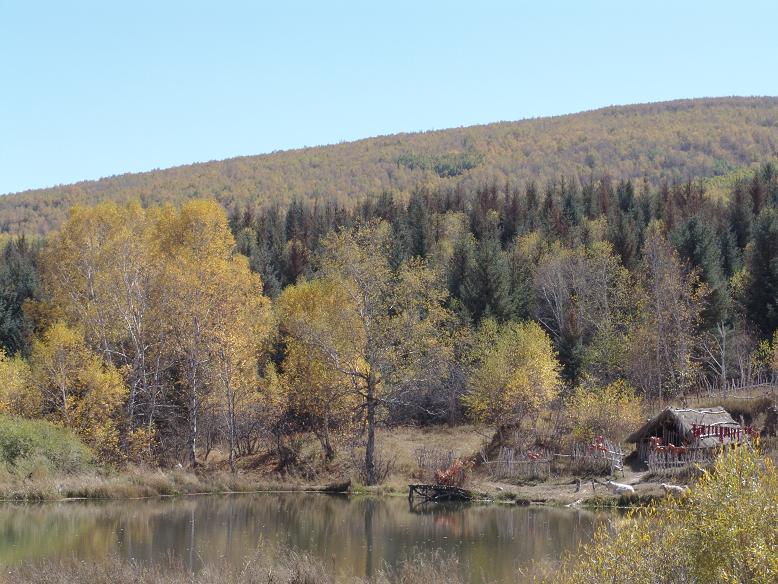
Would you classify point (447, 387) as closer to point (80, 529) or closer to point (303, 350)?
point (303, 350)

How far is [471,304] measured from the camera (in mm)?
65875

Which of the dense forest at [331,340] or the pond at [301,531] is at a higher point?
the dense forest at [331,340]

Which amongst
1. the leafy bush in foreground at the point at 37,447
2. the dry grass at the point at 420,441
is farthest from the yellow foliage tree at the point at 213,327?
the dry grass at the point at 420,441

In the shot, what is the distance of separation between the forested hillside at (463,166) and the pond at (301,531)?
109661 mm

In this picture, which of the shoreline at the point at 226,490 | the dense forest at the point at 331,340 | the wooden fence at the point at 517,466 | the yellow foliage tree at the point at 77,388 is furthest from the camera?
the dense forest at the point at 331,340

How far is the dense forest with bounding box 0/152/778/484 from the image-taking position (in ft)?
142

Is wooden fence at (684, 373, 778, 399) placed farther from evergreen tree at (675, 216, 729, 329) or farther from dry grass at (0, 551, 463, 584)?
dry grass at (0, 551, 463, 584)

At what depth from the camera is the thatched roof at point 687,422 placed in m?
39.9

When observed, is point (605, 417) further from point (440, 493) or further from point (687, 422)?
point (440, 493)

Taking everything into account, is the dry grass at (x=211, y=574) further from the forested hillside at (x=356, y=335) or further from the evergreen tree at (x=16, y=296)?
the evergreen tree at (x=16, y=296)

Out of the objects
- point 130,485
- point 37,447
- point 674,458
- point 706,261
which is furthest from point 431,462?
point 706,261

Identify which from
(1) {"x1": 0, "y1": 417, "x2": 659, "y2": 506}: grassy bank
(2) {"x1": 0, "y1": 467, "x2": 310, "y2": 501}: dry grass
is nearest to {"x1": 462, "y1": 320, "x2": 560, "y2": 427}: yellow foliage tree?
(1) {"x1": 0, "y1": 417, "x2": 659, "y2": 506}: grassy bank

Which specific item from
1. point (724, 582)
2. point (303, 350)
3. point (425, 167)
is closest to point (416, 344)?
point (303, 350)

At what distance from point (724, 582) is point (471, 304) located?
54.7m
